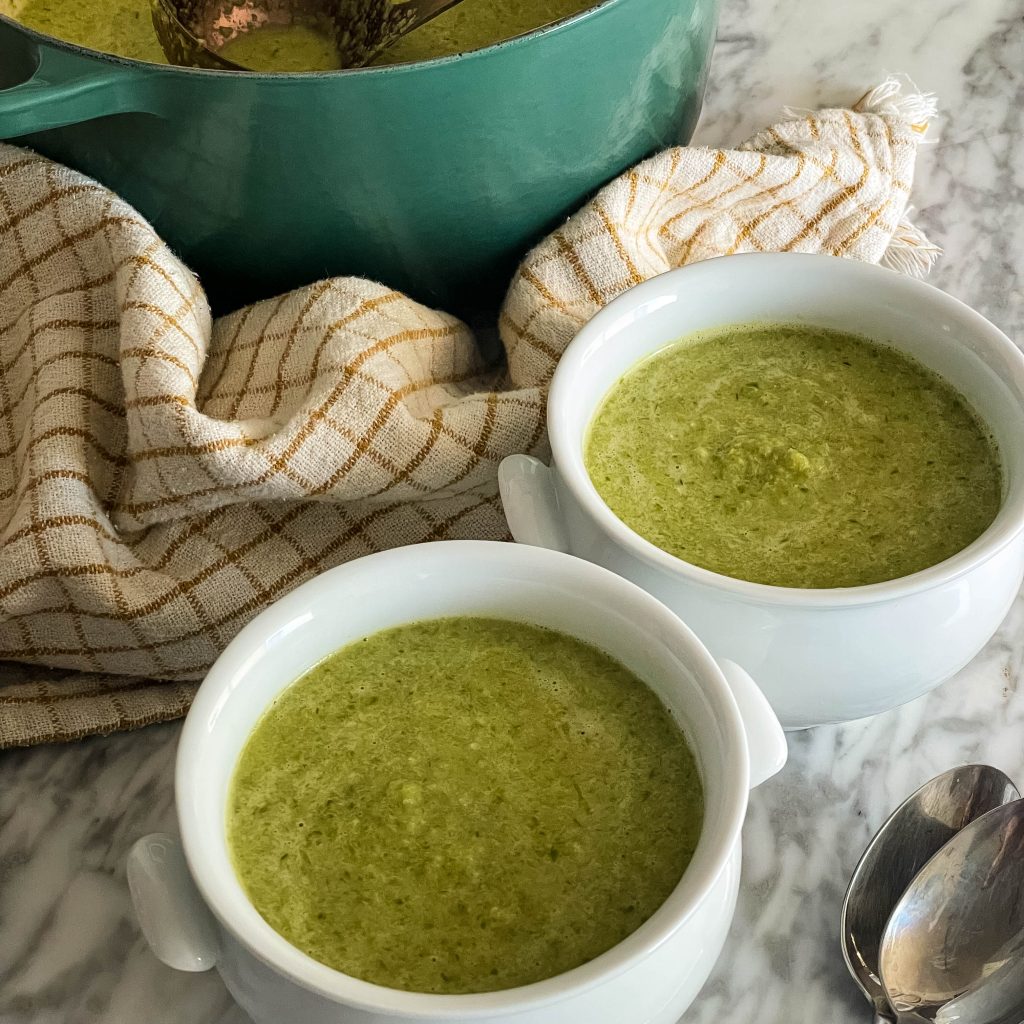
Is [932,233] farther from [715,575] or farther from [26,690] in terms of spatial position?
[26,690]

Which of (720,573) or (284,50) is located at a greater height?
(284,50)

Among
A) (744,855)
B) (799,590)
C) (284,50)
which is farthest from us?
(284,50)

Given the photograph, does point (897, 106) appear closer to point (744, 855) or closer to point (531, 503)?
point (531, 503)

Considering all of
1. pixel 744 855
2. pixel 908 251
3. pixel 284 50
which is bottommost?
pixel 744 855

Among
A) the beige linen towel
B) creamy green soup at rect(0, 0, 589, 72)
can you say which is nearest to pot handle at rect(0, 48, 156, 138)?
the beige linen towel

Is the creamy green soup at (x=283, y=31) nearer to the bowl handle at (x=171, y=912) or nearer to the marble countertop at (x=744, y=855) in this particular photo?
the marble countertop at (x=744, y=855)

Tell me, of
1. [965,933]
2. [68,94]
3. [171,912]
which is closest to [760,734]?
[965,933]

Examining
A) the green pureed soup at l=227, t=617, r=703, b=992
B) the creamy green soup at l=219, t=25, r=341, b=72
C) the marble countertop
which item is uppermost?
the creamy green soup at l=219, t=25, r=341, b=72

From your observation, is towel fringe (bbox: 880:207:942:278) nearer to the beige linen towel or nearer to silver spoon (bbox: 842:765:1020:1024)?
the beige linen towel

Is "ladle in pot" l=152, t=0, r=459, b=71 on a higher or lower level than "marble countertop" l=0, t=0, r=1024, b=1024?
higher
